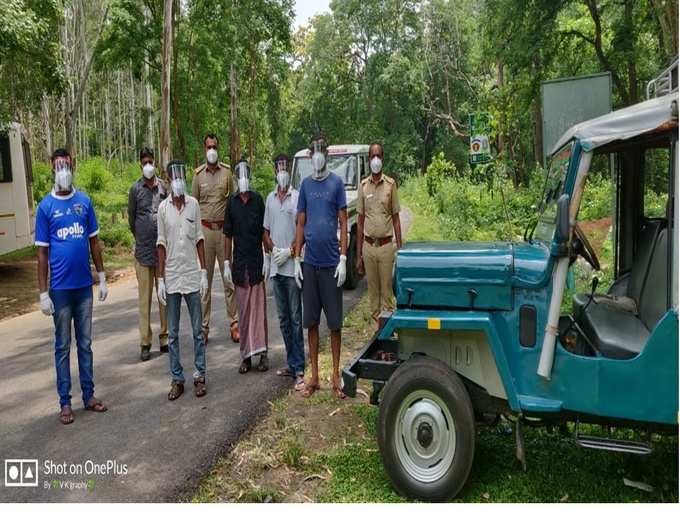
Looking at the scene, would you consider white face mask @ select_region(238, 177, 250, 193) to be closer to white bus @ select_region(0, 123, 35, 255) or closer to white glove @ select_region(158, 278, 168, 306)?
white glove @ select_region(158, 278, 168, 306)

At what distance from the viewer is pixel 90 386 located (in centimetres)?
529

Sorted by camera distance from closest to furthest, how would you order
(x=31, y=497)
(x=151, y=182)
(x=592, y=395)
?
1. (x=592, y=395)
2. (x=31, y=497)
3. (x=151, y=182)

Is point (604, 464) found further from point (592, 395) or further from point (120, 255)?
point (120, 255)

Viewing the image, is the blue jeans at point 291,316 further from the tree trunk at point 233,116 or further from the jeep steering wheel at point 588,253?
the tree trunk at point 233,116

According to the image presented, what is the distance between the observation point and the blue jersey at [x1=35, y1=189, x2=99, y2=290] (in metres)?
4.94

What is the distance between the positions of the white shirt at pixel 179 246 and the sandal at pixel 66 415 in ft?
4.18

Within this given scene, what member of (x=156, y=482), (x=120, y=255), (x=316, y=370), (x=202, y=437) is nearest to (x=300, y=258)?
(x=316, y=370)

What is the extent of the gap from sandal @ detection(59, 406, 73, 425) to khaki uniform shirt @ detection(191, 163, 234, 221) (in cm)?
279

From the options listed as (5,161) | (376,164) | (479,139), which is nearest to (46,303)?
(376,164)

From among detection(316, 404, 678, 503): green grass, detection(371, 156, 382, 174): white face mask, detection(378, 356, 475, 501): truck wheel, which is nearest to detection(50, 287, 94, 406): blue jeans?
detection(316, 404, 678, 503): green grass

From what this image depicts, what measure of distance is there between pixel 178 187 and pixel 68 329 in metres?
1.57

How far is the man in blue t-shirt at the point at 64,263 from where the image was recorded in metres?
4.93

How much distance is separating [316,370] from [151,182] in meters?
A: 2.81

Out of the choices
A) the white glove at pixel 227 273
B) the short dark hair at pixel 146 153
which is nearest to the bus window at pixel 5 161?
the short dark hair at pixel 146 153
